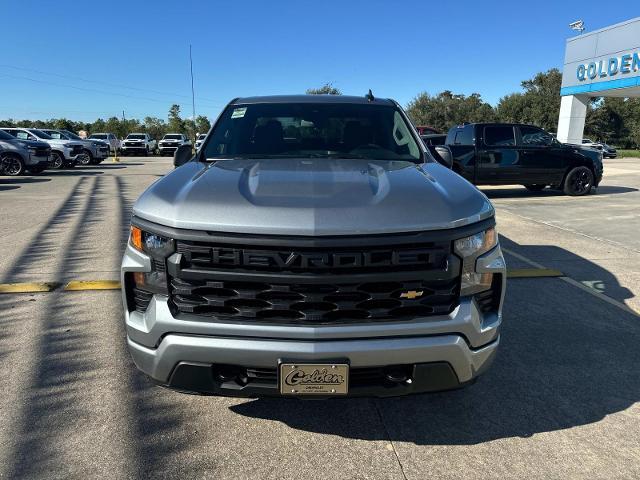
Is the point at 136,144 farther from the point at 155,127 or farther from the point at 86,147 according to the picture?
the point at 155,127

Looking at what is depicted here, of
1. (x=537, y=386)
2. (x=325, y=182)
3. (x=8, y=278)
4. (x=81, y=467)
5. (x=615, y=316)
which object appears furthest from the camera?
(x=8, y=278)

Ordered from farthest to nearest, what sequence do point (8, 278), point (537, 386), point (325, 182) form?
point (8, 278), point (537, 386), point (325, 182)

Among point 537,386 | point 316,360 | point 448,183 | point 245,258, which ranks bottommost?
point 537,386

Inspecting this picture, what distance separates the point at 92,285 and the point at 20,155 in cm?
1360

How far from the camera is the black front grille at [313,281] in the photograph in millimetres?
2250

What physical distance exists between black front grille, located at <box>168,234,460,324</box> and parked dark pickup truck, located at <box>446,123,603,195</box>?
1040 centimetres

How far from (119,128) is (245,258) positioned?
81616 mm

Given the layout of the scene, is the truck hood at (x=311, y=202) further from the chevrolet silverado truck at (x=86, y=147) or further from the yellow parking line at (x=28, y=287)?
the chevrolet silverado truck at (x=86, y=147)

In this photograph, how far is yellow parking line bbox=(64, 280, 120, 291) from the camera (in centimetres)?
517

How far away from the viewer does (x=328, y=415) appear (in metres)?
2.95

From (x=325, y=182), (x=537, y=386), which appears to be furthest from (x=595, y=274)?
(x=325, y=182)

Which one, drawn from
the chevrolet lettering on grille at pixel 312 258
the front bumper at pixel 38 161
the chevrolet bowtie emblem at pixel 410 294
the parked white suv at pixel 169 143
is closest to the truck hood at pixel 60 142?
the front bumper at pixel 38 161

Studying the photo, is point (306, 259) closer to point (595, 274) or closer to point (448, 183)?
point (448, 183)

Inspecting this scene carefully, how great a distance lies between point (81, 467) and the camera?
2.46 m
